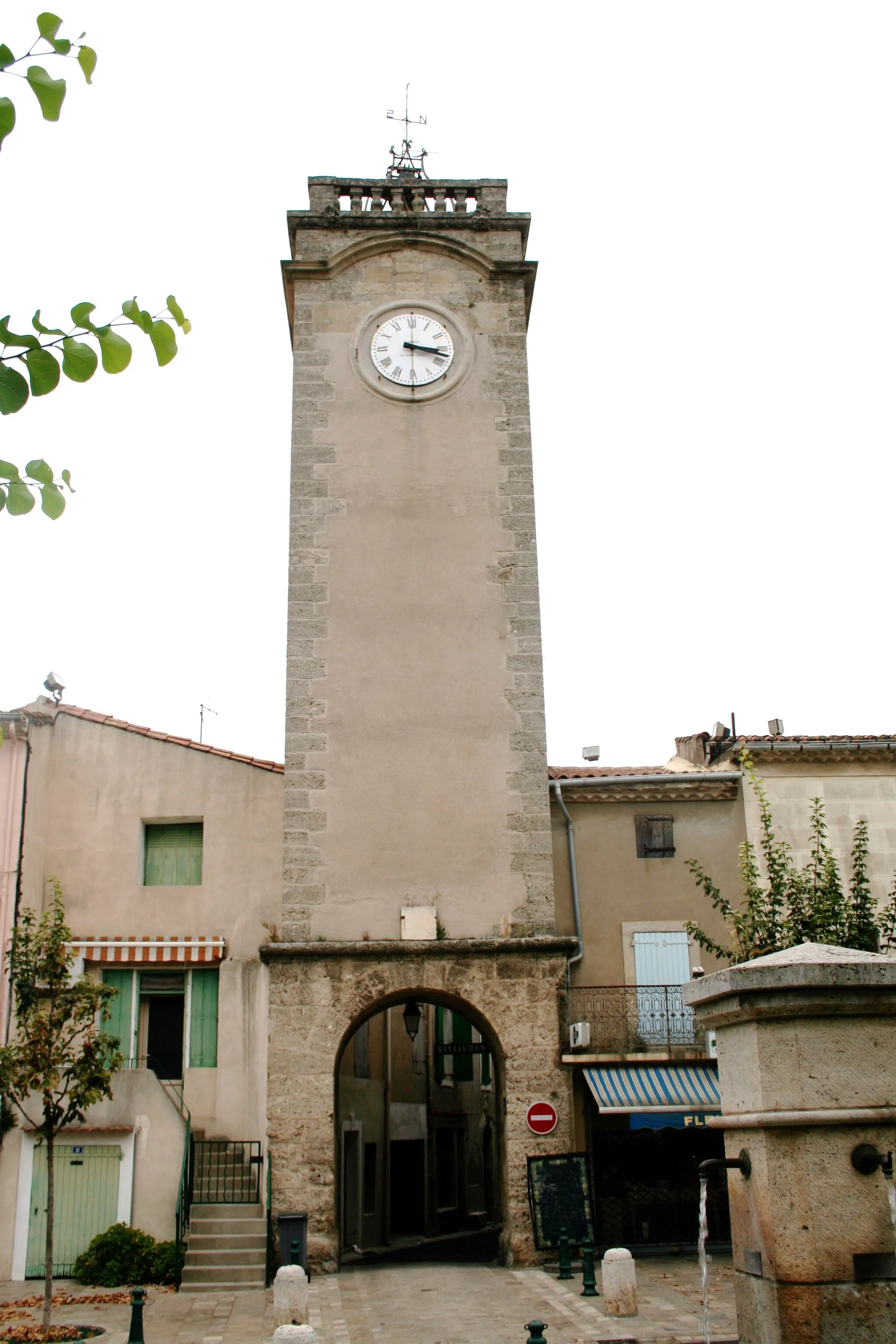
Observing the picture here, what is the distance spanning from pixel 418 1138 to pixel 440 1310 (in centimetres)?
1411

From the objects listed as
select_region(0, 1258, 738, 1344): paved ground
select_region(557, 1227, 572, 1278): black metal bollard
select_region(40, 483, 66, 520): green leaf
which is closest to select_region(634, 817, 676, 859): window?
select_region(0, 1258, 738, 1344): paved ground

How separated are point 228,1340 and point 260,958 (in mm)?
5552

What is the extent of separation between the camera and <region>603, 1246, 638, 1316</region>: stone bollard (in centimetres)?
1202

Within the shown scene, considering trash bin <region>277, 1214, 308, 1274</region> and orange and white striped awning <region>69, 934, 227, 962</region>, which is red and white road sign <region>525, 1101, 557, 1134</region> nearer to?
trash bin <region>277, 1214, 308, 1274</region>

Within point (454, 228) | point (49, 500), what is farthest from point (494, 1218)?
point (49, 500)

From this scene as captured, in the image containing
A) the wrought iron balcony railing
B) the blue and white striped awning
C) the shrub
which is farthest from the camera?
the wrought iron balcony railing

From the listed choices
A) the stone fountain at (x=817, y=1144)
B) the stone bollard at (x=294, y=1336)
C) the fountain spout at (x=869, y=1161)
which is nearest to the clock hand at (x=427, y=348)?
the stone bollard at (x=294, y=1336)

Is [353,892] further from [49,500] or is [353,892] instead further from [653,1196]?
[49,500]

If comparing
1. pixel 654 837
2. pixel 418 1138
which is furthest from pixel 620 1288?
pixel 418 1138

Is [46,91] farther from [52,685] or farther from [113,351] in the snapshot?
[52,685]

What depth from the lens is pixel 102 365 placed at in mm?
4207

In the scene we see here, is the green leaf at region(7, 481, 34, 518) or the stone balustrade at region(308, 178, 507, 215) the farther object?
the stone balustrade at region(308, 178, 507, 215)

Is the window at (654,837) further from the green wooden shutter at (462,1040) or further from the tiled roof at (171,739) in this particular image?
the green wooden shutter at (462,1040)

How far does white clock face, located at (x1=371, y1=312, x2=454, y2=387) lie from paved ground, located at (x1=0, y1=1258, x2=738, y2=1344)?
12094mm
